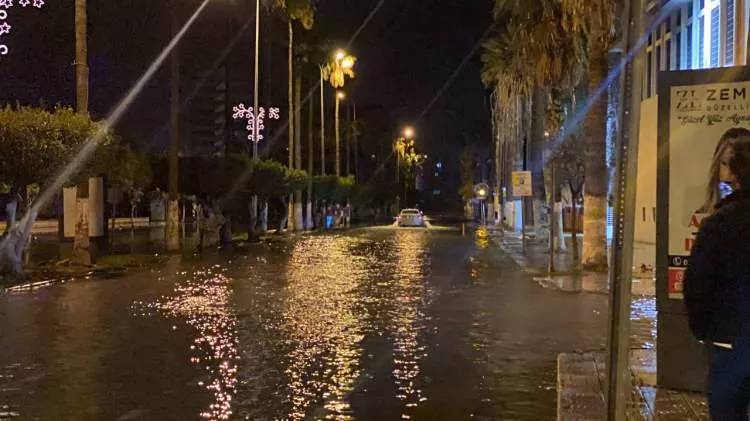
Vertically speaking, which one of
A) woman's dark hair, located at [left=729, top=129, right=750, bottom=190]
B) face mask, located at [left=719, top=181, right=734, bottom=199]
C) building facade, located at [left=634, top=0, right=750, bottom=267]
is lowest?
face mask, located at [left=719, top=181, right=734, bottom=199]

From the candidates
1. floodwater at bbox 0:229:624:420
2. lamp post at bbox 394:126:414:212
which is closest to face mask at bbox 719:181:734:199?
floodwater at bbox 0:229:624:420

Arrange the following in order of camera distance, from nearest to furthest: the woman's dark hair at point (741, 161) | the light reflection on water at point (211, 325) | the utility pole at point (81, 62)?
1. the woman's dark hair at point (741, 161)
2. the light reflection on water at point (211, 325)
3. the utility pole at point (81, 62)

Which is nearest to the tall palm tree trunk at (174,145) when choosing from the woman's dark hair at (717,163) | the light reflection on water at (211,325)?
the light reflection on water at (211,325)

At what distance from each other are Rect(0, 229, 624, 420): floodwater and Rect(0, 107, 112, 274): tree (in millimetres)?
2068

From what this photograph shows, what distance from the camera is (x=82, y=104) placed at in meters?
23.0

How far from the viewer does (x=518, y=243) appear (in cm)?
3778

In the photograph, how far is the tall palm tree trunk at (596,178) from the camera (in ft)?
70.6

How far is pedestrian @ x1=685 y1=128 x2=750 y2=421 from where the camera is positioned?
453 cm

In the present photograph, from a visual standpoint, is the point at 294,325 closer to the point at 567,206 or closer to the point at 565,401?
the point at 565,401

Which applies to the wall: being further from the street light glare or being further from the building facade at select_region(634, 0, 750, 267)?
the street light glare

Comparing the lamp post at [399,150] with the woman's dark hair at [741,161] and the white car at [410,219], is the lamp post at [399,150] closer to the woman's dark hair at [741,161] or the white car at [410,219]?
the white car at [410,219]

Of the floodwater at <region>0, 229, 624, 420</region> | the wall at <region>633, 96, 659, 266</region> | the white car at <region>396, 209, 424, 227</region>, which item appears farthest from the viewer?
the white car at <region>396, 209, 424, 227</region>

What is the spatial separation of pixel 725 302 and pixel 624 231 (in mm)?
791

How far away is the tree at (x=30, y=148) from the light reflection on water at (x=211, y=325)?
3.99 m
